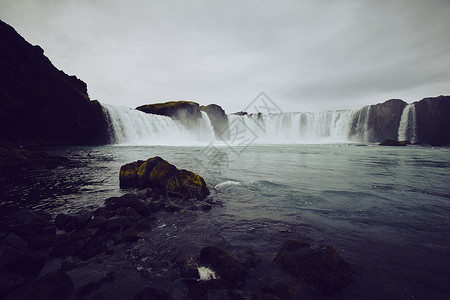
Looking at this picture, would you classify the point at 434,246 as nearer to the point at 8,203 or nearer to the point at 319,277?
the point at 319,277

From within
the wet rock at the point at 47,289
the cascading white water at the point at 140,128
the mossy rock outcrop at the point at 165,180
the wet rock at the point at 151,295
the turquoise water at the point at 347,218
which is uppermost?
the cascading white water at the point at 140,128

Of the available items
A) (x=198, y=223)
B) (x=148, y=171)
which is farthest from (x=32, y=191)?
(x=198, y=223)

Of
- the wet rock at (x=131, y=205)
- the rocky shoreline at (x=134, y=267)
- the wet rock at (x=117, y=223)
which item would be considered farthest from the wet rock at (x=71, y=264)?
the wet rock at (x=131, y=205)

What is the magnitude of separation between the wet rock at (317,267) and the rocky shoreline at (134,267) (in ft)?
0.04

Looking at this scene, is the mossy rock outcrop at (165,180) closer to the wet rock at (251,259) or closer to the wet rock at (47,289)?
the wet rock at (251,259)

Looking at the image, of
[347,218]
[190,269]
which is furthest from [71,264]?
[347,218]

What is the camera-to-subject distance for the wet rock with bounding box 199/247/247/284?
2.90m

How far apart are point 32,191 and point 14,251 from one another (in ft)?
19.2

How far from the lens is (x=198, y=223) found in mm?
4887

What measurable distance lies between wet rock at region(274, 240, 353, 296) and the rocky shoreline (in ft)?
0.04

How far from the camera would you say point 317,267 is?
9.59ft

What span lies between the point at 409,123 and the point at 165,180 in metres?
79.9

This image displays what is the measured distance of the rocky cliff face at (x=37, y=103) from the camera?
965 inches

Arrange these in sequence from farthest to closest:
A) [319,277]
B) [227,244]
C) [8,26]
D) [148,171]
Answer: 1. [8,26]
2. [148,171]
3. [227,244]
4. [319,277]
